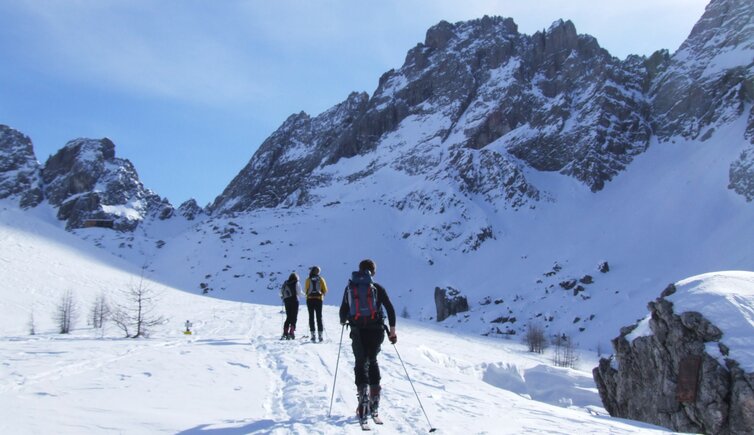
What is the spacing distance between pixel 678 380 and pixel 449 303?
168ft

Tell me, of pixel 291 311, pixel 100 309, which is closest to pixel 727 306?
pixel 291 311

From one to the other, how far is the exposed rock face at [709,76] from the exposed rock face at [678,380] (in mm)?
80566

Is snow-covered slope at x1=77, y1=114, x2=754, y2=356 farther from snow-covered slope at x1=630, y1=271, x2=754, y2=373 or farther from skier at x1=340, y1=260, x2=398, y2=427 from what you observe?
skier at x1=340, y1=260, x2=398, y2=427

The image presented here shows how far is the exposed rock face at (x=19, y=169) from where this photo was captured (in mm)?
151375

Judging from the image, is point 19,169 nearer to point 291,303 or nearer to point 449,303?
point 449,303

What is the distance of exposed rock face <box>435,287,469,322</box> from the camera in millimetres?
64438

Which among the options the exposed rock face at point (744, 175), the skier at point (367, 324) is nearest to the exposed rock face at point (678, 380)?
the skier at point (367, 324)

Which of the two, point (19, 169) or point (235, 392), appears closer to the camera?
point (235, 392)

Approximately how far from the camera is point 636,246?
224 ft

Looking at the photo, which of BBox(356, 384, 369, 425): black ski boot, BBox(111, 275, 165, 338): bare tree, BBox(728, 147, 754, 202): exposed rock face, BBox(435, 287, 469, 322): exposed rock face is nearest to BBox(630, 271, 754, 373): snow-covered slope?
BBox(356, 384, 369, 425): black ski boot

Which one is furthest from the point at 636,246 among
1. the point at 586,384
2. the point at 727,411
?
the point at 727,411

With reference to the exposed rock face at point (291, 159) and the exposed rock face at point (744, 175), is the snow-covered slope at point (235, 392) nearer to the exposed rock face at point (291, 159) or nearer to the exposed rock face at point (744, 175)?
Answer: the exposed rock face at point (744, 175)

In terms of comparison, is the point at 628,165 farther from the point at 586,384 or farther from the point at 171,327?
the point at 171,327

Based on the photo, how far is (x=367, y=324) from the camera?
8.01m
